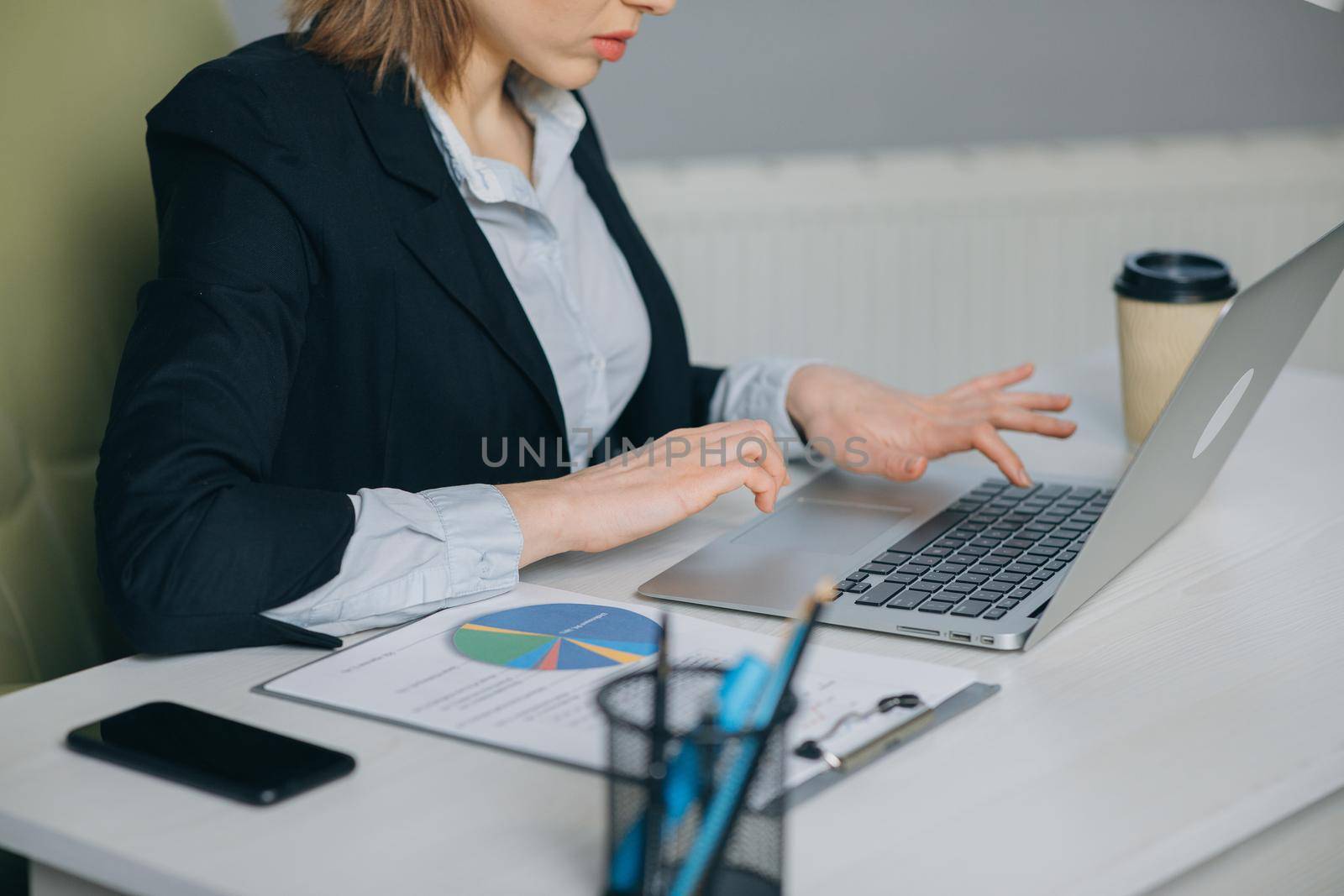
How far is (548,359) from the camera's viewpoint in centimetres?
121

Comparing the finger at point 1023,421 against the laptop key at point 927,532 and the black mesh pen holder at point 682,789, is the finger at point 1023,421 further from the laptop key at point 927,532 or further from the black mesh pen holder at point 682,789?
the black mesh pen holder at point 682,789

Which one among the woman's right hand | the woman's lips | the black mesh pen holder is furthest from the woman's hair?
the black mesh pen holder

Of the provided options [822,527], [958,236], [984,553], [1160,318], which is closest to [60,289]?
[822,527]

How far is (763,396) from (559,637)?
0.58 meters

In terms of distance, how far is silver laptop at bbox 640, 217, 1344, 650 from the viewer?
81 centimetres

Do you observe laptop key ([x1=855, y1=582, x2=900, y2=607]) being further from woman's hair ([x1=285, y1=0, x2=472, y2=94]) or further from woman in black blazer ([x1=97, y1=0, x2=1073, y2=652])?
woman's hair ([x1=285, y1=0, x2=472, y2=94])

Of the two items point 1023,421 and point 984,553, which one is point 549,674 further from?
point 1023,421

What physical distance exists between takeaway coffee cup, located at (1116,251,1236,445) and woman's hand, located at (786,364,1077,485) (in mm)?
70

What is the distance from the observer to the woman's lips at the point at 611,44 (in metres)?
1.16

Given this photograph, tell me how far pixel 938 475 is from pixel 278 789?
70 cm

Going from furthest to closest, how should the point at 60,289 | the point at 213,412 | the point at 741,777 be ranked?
the point at 60,289 → the point at 213,412 → the point at 741,777

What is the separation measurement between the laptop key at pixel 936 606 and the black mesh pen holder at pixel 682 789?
0.32 m

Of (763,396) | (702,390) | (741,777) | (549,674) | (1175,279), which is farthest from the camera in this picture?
(702,390)

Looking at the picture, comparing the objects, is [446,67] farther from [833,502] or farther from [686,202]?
[686,202]
